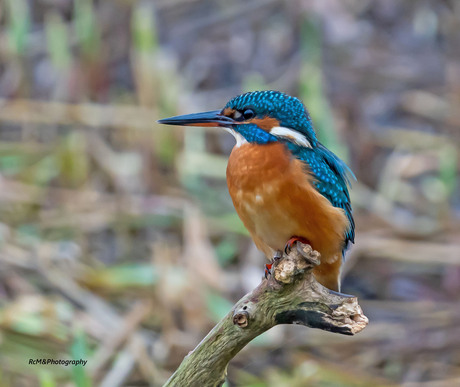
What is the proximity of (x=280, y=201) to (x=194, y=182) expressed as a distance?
2.46m

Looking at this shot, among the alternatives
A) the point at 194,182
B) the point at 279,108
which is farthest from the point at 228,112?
the point at 194,182

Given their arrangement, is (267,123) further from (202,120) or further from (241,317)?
(241,317)

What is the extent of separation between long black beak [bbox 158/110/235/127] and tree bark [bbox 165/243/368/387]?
48cm

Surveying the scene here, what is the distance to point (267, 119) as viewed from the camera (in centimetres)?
223

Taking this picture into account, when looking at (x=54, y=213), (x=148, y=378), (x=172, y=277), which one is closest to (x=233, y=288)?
(x=172, y=277)

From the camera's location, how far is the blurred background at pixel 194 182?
3.70m

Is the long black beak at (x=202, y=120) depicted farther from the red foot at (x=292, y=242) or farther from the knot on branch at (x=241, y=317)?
the knot on branch at (x=241, y=317)

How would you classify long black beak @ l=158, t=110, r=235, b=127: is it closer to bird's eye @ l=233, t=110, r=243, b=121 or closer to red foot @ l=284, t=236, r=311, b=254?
bird's eye @ l=233, t=110, r=243, b=121

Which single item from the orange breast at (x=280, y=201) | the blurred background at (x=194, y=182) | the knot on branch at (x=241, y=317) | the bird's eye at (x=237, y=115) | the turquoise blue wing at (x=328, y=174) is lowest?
the knot on branch at (x=241, y=317)

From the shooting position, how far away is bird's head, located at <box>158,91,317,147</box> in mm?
2219

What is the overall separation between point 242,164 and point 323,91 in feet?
11.1

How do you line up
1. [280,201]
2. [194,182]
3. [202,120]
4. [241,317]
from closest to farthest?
[241,317] → [280,201] → [202,120] → [194,182]

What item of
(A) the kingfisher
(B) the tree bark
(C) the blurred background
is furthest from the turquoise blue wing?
(C) the blurred background

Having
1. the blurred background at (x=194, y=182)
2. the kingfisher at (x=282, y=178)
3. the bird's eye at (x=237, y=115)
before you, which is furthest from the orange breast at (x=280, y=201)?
the blurred background at (x=194, y=182)
